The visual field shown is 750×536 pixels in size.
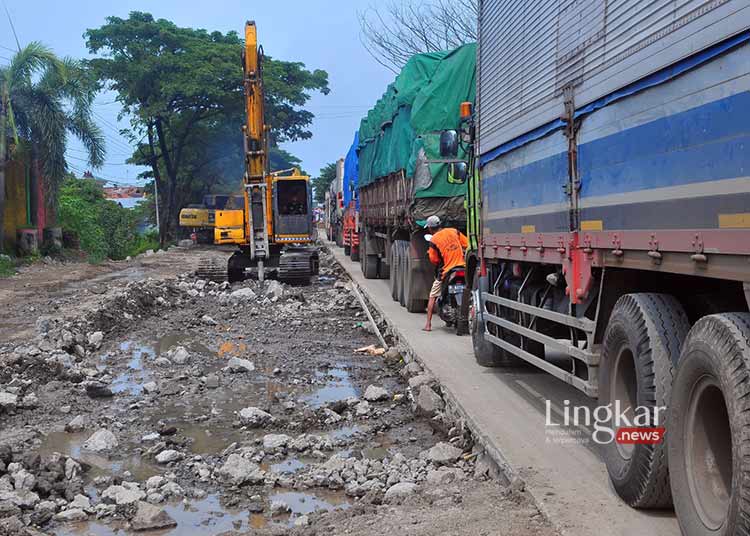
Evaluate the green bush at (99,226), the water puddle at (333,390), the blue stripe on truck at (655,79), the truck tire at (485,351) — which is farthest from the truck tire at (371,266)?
the blue stripe on truck at (655,79)

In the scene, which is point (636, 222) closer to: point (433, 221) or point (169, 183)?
point (433, 221)

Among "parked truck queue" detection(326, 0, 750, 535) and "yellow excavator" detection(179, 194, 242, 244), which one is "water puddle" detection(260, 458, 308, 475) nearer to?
"parked truck queue" detection(326, 0, 750, 535)

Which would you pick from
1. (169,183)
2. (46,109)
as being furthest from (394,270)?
(169,183)

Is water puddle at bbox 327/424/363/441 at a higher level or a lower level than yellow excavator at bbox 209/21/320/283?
lower

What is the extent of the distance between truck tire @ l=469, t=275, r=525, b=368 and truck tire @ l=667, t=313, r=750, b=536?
5.14 m

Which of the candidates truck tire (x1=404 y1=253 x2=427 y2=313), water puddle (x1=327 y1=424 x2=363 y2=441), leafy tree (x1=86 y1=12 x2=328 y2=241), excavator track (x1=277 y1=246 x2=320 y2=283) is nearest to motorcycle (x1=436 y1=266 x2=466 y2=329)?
truck tire (x1=404 y1=253 x2=427 y2=313)

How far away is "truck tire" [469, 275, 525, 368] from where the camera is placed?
363 inches

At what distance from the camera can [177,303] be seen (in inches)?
742

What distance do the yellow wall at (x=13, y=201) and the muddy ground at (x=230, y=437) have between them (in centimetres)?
1323

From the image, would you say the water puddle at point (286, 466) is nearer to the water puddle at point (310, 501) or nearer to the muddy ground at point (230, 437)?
the muddy ground at point (230, 437)

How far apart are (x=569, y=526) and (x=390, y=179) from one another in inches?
479

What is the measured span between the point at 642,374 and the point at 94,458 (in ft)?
15.1

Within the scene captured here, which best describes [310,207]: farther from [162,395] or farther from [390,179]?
[162,395]

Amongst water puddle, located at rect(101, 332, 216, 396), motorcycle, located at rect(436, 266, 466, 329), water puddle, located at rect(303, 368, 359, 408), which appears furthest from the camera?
motorcycle, located at rect(436, 266, 466, 329)
